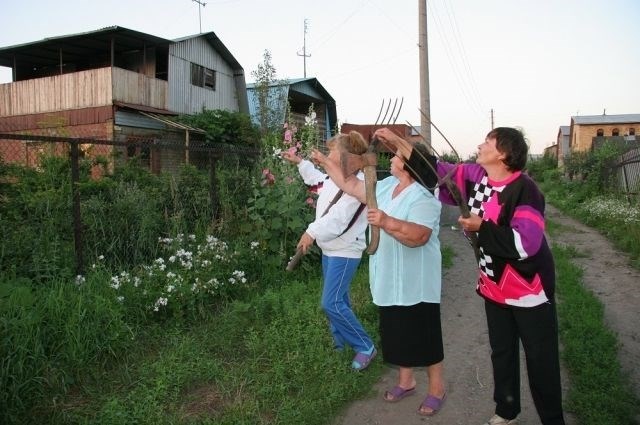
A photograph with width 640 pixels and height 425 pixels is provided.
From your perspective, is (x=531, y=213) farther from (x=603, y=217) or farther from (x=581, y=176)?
(x=581, y=176)

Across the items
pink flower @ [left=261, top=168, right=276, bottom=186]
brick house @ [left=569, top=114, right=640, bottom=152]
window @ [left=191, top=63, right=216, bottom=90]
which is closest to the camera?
pink flower @ [left=261, top=168, right=276, bottom=186]

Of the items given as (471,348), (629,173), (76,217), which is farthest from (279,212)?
(629,173)

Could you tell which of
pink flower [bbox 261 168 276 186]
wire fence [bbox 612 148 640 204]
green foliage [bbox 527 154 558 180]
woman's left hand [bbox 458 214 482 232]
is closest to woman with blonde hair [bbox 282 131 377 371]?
woman's left hand [bbox 458 214 482 232]

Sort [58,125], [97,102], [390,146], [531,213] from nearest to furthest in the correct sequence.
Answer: [531,213] < [390,146] < [58,125] < [97,102]

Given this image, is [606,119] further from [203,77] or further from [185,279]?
[185,279]

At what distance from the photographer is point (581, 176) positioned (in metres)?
23.0

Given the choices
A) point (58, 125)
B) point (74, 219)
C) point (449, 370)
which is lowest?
point (449, 370)

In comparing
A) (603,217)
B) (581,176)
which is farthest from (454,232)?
(581,176)

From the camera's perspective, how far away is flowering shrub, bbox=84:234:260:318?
14.1ft

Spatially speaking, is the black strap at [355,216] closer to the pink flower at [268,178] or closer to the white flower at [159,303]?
the white flower at [159,303]

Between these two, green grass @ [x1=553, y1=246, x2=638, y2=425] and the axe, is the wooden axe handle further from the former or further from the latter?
green grass @ [x1=553, y1=246, x2=638, y2=425]

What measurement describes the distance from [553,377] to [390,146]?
5.24 ft

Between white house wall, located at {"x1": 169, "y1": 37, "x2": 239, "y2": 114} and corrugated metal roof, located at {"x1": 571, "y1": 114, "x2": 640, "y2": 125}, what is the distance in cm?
3639

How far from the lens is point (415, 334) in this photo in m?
3.01
